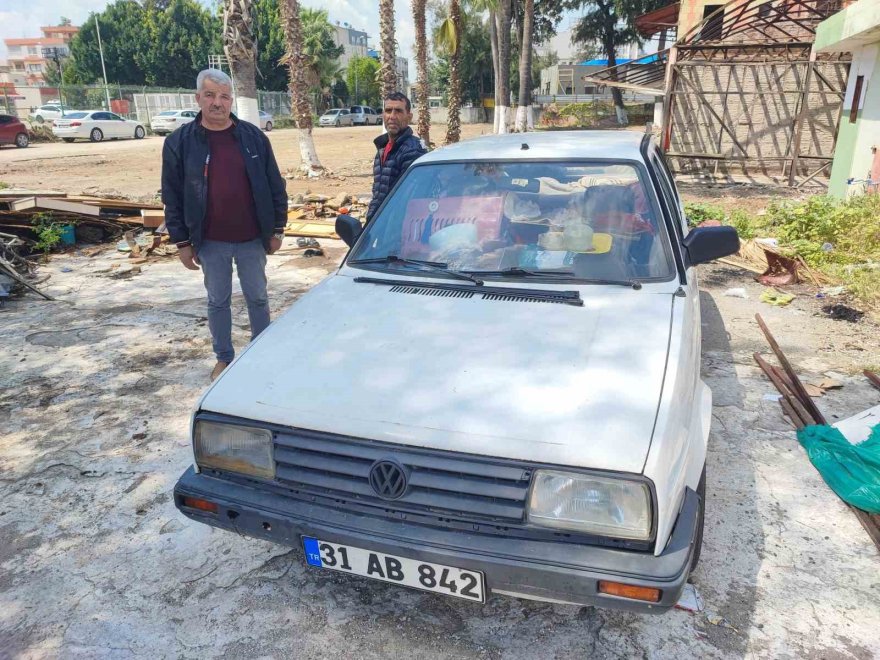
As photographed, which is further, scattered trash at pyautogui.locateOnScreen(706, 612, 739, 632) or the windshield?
the windshield

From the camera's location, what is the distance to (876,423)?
3514mm

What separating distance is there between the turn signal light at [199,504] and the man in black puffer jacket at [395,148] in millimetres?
2882

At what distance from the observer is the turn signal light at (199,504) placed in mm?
2342

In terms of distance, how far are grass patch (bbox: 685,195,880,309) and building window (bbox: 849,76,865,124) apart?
1.89 meters

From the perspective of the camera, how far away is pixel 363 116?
45.9 m

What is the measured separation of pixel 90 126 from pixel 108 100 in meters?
10.5

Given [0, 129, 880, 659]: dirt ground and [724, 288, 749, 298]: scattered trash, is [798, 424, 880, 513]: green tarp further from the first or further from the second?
[724, 288, 749, 298]: scattered trash

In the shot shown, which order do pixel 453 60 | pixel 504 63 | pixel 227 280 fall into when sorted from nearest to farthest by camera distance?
1. pixel 227 280
2. pixel 453 60
3. pixel 504 63

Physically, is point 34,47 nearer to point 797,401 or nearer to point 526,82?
point 526,82

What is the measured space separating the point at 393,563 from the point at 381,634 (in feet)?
1.59

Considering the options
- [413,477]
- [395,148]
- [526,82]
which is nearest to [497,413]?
[413,477]

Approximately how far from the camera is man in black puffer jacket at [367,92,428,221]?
4.85 metres

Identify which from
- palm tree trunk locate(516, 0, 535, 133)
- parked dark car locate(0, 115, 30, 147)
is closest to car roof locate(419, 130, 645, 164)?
palm tree trunk locate(516, 0, 535, 133)

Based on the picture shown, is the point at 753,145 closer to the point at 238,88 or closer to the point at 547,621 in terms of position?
the point at 238,88
